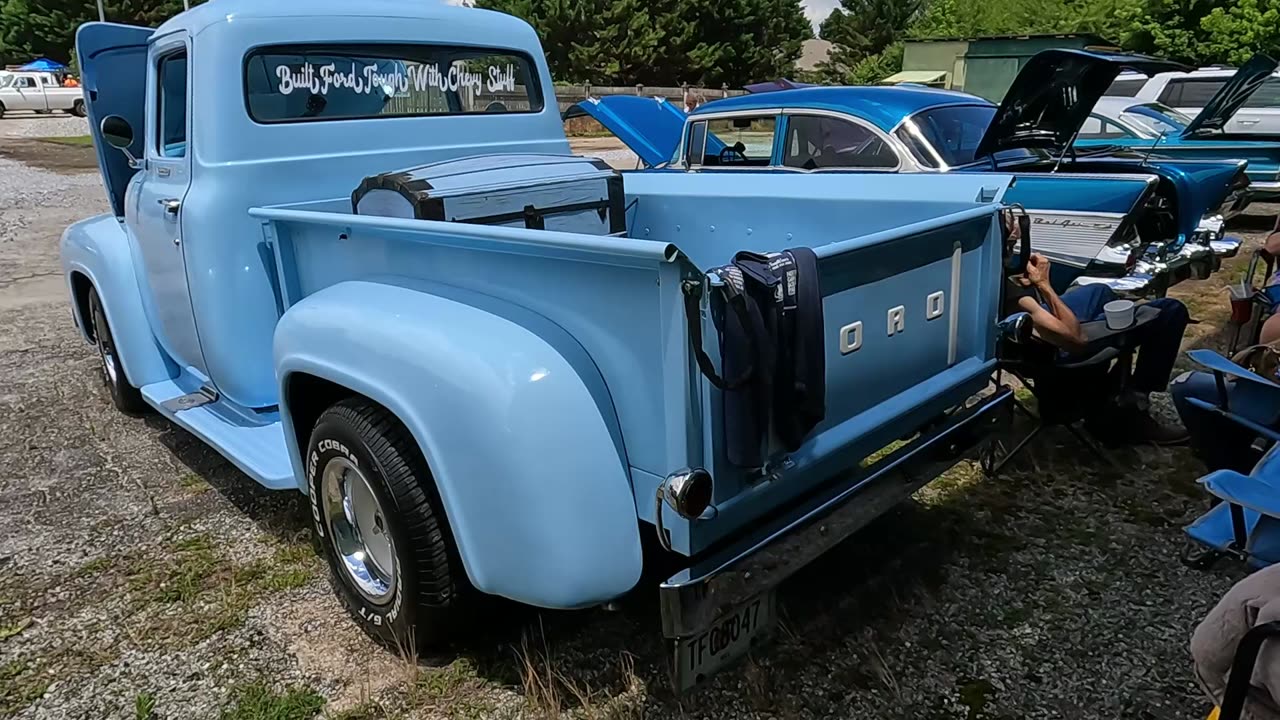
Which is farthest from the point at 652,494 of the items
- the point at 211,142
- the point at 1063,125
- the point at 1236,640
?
the point at 1063,125

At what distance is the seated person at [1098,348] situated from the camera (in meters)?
3.64

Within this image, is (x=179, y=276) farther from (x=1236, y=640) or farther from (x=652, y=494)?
(x=1236, y=640)

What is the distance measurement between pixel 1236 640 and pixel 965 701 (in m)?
1.17

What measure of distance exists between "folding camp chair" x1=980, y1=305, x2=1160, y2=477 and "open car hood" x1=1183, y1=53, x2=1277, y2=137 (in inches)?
124

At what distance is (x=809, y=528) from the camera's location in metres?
2.36

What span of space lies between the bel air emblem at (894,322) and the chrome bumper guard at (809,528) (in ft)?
1.29

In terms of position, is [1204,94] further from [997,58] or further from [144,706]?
[144,706]

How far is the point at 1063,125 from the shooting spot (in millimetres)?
5738

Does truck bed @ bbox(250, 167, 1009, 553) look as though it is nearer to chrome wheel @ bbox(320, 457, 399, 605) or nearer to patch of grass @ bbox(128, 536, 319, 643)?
chrome wheel @ bbox(320, 457, 399, 605)

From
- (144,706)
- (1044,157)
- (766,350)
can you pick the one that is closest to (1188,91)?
(1044,157)

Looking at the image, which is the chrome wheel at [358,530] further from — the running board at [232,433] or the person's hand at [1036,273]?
the person's hand at [1036,273]

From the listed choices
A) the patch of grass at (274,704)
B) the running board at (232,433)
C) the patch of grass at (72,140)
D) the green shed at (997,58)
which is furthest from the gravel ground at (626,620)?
the patch of grass at (72,140)

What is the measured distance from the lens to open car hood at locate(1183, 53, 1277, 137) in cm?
607

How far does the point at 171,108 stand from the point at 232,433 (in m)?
1.63
